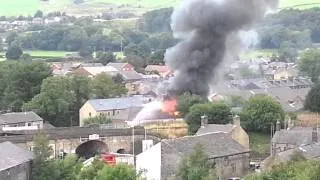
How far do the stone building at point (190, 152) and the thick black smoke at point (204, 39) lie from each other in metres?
14.0

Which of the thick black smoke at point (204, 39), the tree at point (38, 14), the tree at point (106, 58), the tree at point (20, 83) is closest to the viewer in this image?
the thick black smoke at point (204, 39)

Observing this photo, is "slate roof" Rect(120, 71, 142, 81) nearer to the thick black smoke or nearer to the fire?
the thick black smoke

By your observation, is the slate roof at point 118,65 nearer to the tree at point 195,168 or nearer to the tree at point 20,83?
the tree at point 20,83

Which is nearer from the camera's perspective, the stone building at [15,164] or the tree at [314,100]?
the stone building at [15,164]

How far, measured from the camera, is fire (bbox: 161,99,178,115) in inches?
2498

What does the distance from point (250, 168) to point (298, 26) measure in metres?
100

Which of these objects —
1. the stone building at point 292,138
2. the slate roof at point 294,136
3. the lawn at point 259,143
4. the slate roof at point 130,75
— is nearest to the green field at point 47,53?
the slate roof at point 130,75

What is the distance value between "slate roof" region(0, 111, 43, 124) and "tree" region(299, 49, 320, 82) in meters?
40.6

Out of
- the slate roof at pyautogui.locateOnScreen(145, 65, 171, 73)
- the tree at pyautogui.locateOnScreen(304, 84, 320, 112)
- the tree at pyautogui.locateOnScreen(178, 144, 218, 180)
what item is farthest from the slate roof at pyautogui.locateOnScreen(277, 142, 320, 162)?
the slate roof at pyautogui.locateOnScreen(145, 65, 171, 73)

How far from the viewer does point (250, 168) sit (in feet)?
166

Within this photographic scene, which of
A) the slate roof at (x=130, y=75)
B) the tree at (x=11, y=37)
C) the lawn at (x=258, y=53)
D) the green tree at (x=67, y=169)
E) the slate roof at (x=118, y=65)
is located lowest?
the green tree at (x=67, y=169)

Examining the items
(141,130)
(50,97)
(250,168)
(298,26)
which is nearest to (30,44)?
(298,26)

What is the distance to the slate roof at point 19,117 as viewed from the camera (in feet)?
209

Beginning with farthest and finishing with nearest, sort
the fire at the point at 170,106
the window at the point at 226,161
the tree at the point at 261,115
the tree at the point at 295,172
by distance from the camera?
the fire at the point at 170,106, the tree at the point at 261,115, the window at the point at 226,161, the tree at the point at 295,172
